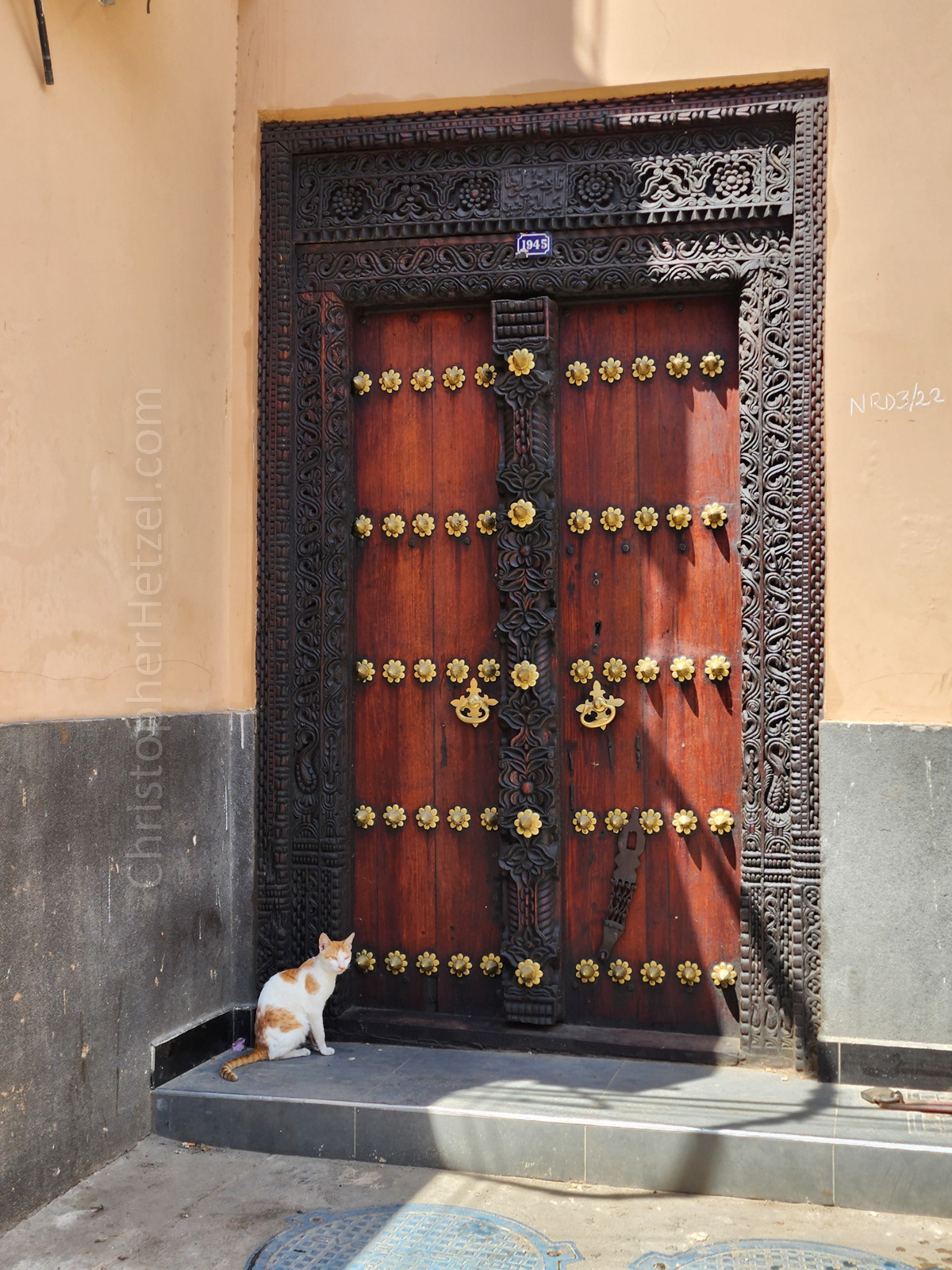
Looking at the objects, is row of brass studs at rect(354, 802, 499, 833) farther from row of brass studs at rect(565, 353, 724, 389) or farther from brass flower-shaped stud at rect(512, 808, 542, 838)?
row of brass studs at rect(565, 353, 724, 389)

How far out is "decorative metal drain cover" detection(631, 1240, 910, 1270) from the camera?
2.84 metres

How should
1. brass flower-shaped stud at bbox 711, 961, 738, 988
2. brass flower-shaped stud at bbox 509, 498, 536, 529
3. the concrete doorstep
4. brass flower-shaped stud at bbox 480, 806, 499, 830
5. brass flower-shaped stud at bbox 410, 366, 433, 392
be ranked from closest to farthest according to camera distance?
1. the concrete doorstep
2. brass flower-shaped stud at bbox 711, 961, 738, 988
3. brass flower-shaped stud at bbox 509, 498, 536, 529
4. brass flower-shaped stud at bbox 480, 806, 499, 830
5. brass flower-shaped stud at bbox 410, 366, 433, 392

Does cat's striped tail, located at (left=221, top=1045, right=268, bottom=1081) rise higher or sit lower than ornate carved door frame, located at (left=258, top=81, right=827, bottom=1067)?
lower

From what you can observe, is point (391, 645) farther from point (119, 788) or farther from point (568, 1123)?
point (568, 1123)

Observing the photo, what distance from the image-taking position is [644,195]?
413cm

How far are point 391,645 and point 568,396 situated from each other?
3.69ft

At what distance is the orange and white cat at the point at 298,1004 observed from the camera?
393cm

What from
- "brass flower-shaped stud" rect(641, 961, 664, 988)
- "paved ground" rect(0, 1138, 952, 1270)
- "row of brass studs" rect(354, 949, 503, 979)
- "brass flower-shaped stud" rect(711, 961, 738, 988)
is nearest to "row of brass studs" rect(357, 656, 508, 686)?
"row of brass studs" rect(354, 949, 503, 979)

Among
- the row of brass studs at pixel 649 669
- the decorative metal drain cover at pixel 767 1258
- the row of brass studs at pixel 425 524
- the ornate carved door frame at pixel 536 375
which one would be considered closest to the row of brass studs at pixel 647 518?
the ornate carved door frame at pixel 536 375

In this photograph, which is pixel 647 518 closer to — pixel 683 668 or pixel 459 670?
pixel 683 668

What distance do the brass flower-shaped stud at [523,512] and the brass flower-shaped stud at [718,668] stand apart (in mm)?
799

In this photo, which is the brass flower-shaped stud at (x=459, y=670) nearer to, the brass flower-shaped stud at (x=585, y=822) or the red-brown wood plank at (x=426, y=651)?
the red-brown wood plank at (x=426, y=651)

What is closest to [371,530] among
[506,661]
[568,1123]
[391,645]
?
[391,645]

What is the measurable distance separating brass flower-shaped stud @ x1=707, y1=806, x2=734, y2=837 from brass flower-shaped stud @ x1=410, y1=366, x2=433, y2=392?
1.86 m
